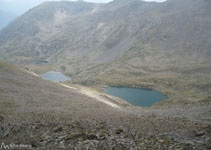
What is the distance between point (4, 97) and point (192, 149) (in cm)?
2903

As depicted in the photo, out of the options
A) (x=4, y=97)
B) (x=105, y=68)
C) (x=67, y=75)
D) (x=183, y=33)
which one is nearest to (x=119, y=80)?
(x=105, y=68)

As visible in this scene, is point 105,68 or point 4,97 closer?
point 4,97

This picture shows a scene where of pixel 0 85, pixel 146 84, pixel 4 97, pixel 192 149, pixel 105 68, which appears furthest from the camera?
pixel 105 68

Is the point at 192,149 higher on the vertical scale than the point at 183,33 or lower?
lower

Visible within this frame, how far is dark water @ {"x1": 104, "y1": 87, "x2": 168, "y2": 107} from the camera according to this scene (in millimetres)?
86062

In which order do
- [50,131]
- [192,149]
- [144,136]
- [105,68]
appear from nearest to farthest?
[192,149] < [144,136] < [50,131] < [105,68]

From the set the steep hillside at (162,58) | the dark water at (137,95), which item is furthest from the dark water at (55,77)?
the dark water at (137,95)

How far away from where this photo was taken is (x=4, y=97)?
96.9ft

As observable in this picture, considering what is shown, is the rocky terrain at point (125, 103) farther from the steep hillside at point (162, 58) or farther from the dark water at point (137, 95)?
the dark water at point (137, 95)

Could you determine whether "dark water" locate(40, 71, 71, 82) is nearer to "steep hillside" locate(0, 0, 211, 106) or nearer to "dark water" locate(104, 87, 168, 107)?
"steep hillside" locate(0, 0, 211, 106)

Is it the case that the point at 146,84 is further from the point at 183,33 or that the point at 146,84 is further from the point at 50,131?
the point at 50,131

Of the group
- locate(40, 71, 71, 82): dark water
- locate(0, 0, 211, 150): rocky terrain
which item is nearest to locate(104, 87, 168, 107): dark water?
locate(0, 0, 211, 150): rocky terrain

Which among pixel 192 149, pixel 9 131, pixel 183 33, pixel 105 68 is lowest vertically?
pixel 9 131

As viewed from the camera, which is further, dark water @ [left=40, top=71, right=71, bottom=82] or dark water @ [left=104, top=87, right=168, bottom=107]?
dark water @ [left=40, top=71, right=71, bottom=82]
